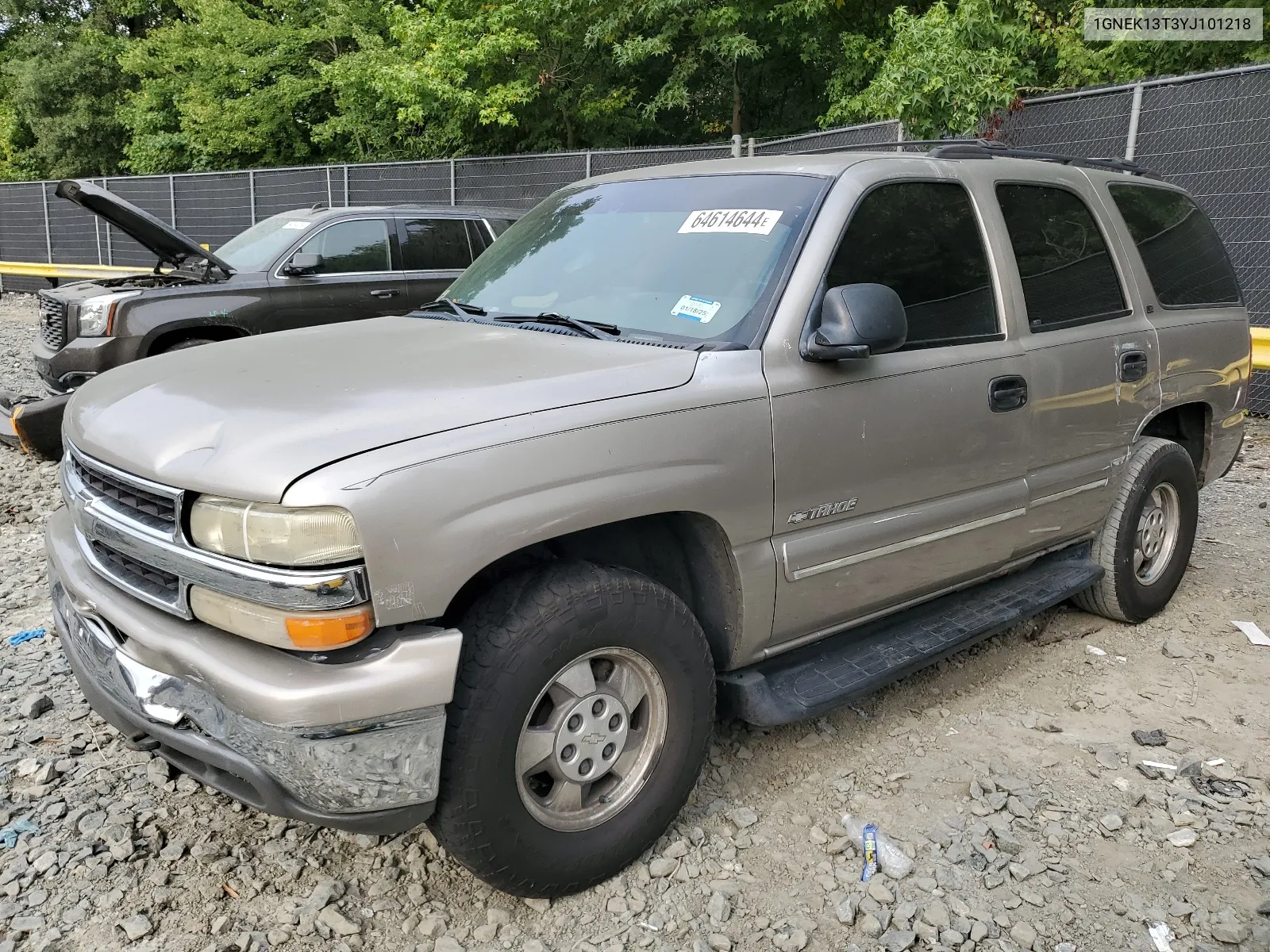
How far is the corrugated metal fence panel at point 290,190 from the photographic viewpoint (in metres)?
16.5

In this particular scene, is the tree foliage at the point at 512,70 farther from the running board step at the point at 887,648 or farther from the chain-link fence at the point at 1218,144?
the running board step at the point at 887,648

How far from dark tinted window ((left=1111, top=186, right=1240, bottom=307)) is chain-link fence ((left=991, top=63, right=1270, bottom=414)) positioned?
3849 millimetres

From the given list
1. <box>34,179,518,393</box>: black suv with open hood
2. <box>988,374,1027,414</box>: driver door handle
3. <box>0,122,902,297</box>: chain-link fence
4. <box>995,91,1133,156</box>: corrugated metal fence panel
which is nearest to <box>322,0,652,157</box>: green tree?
<box>0,122,902,297</box>: chain-link fence

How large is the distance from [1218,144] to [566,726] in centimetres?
810

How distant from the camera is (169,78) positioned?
25.4 meters

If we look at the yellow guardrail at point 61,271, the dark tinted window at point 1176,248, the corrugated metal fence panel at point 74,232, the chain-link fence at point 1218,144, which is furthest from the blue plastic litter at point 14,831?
the corrugated metal fence panel at point 74,232

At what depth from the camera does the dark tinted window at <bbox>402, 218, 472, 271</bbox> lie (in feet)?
29.3

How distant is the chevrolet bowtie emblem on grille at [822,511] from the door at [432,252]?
6.43 meters

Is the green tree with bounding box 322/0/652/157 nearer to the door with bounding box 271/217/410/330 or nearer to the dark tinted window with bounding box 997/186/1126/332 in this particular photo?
the door with bounding box 271/217/410/330

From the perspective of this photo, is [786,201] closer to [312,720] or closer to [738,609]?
[738,609]

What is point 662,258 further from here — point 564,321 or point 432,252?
point 432,252

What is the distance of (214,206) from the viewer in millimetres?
18422

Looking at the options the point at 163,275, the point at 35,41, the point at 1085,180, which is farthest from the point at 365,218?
the point at 35,41

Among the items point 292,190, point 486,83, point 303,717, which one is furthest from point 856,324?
point 486,83
